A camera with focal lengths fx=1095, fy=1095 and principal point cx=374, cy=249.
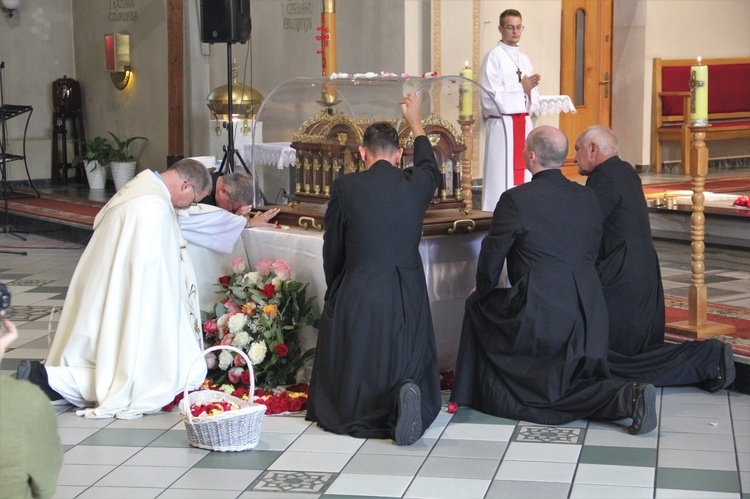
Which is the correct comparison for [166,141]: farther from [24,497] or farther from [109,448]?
[24,497]

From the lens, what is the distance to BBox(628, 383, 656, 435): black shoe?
5062 mm

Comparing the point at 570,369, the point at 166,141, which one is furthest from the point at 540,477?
the point at 166,141

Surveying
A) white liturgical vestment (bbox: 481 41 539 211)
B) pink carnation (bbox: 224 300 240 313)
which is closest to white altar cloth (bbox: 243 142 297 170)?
pink carnation (bbox: 224 300 240 313)

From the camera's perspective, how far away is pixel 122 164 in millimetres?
15609

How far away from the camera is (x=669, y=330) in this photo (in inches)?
256

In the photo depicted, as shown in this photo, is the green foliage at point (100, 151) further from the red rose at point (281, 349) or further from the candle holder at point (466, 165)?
the red rose at point (281, 349)

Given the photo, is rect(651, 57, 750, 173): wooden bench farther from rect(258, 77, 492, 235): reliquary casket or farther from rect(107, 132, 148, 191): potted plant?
rect(258, 77, 492, 235): reliquary casket

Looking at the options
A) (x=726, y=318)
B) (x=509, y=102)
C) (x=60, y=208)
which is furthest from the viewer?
(x=60, y=208)

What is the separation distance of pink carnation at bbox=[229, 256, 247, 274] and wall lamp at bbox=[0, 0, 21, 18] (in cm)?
1169

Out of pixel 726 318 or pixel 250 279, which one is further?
pixel 726 318

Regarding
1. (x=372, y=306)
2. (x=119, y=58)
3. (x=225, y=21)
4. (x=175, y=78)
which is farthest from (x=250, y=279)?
(x=119, y=58)

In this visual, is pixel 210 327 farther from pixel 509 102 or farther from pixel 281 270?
pixel 509 102

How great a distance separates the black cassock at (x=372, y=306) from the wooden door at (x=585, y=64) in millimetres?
9202

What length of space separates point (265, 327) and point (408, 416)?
4.39 ft
